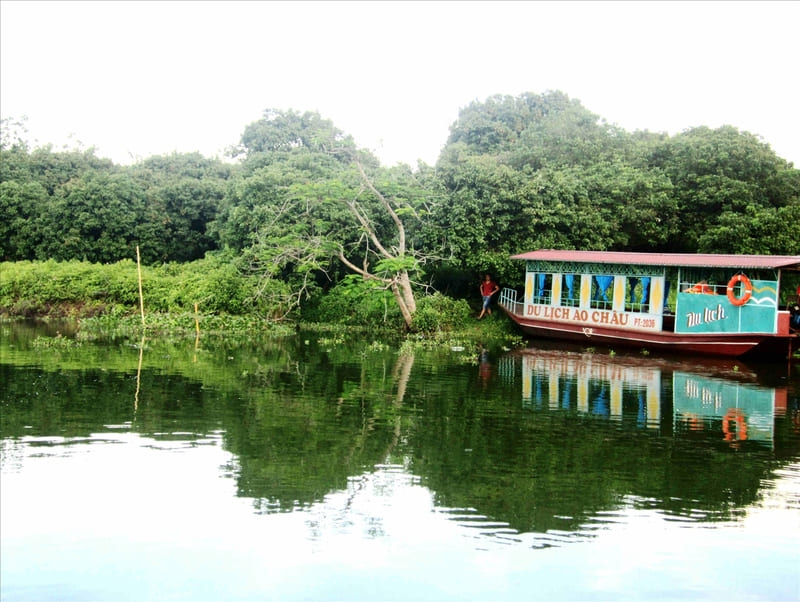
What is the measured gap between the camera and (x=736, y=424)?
36.4ft

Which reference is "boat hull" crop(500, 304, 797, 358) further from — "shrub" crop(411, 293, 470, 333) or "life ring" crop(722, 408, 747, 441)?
"life ring" crop(722, 408, 747, 441)

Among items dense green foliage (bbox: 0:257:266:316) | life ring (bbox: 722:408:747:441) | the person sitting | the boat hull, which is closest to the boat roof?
the person sitting

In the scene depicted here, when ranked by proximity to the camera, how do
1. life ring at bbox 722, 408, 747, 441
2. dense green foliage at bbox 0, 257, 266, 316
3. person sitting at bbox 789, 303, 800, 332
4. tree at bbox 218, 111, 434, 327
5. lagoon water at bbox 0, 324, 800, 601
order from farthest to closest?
dense green foliage at bbox 0, 257, 266, 316 < tree at bbox 218, 111, 434, 327 < person sitting at bbox 789, 303, 800, 332 < life ring at bbox 722, 408, 747, 441 < lagoon water at bbox 0, 324, 800, 601

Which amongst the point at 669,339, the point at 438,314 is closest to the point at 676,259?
the point at 669,339

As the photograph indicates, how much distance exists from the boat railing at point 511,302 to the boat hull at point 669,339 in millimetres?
840

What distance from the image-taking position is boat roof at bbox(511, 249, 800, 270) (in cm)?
1805

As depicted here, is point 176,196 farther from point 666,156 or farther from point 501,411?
point 501,411

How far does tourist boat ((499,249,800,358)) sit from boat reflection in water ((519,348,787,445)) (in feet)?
3.44

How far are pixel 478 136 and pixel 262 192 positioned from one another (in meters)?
Answer: 14.2

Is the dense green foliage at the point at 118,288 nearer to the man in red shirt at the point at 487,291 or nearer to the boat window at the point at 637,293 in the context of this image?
the man in red shirt at the point at 487,291

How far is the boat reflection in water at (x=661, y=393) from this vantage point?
36.2ft

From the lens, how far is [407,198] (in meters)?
24.6

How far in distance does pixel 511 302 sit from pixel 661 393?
1145 centimetres

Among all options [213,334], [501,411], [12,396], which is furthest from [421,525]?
[213,334]
